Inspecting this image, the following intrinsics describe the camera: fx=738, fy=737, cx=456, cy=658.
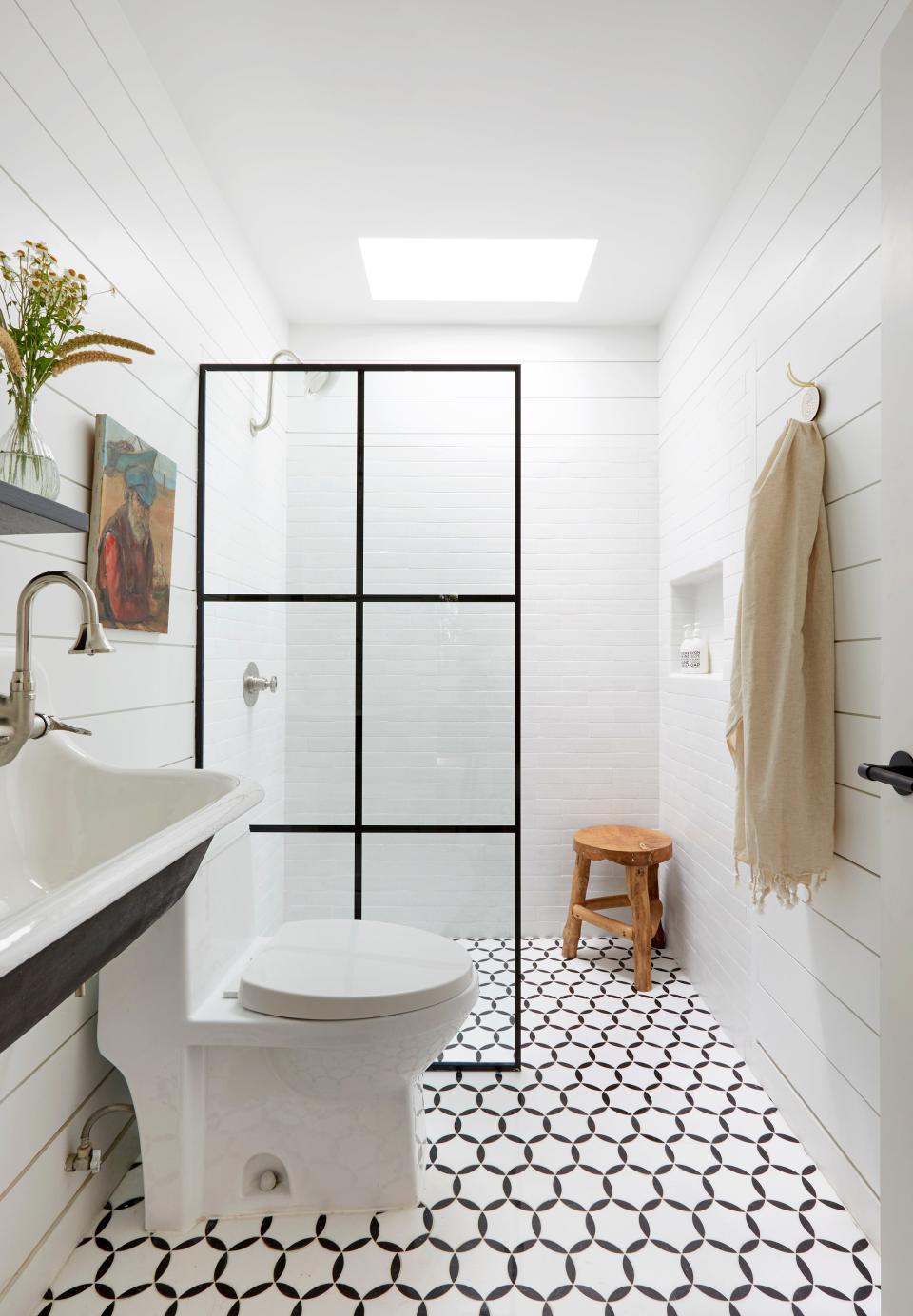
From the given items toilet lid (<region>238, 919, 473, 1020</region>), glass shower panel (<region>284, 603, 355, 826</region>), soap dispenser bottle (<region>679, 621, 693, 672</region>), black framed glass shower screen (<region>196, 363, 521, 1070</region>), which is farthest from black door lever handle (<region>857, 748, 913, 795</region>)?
soap dispenser bottle (<region>679, 621, 693, 672</region>)

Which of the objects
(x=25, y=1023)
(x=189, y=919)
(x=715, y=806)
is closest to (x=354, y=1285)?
(x=189, y=919)

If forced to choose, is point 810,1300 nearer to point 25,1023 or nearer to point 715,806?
point 715,806

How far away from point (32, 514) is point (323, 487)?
3.89 feet

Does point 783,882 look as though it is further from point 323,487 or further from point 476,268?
point 476,268

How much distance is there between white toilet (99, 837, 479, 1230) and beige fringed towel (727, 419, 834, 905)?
0.73 m

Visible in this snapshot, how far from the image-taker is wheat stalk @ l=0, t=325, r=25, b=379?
1064 millimetres

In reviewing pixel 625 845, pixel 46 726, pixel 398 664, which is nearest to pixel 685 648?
pixel 625 845

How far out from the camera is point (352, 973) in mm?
1539

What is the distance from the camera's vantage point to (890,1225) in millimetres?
1124

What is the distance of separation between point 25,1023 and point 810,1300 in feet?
4.75

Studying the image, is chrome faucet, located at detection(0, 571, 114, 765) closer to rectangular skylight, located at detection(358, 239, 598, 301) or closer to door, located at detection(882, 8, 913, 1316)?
door, located at detection(882, 8, 913, 1316)

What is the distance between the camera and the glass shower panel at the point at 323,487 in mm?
2051

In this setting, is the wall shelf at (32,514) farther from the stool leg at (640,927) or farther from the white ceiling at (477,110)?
the stool leg at (640,927)

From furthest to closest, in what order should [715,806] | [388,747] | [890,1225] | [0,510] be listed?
[715,806], [388,747], [890,1225], [0,510]
